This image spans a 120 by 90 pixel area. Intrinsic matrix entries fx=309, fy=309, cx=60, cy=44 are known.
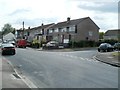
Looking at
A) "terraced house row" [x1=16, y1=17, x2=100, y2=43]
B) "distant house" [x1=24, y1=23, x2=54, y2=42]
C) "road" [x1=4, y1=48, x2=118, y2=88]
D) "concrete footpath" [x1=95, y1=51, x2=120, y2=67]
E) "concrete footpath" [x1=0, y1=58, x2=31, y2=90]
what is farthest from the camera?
"distant house" [x1=24, y1=23, x2=54, y2=42]

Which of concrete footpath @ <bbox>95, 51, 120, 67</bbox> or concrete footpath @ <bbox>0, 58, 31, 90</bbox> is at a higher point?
concrete footpath @ <bbox>0, 58, 31, 90</bbox>

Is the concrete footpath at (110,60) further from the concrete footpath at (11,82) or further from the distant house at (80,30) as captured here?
the distant house at (80,30)

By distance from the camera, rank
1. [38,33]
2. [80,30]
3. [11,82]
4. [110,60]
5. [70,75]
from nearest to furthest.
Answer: [11,82] < [70,75] < [110,60] < [80,30] < [38,33]

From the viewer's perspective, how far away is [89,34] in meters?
85.7

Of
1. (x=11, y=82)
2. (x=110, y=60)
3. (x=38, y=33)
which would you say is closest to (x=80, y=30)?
(x=38, y=33)

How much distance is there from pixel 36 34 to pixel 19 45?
4619 centimetres

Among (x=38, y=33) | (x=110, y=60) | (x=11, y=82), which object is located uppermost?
A: (x=38, y=33)

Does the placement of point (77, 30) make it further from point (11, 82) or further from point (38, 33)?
point (11, 82)

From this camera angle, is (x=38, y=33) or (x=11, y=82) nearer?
(x=11, y=82)

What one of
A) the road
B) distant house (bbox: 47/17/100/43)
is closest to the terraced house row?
distant house (bbox: 47/17/100/43)

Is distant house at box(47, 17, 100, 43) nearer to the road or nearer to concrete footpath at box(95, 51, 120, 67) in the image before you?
concrete footpath at box(95, 51, 120, 67)

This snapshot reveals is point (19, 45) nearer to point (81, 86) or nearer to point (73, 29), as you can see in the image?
point (73, 29)

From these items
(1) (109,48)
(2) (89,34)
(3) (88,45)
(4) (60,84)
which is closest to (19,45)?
(3) (88,45)

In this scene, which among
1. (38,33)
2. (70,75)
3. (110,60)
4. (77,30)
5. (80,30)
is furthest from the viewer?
(38,33)
